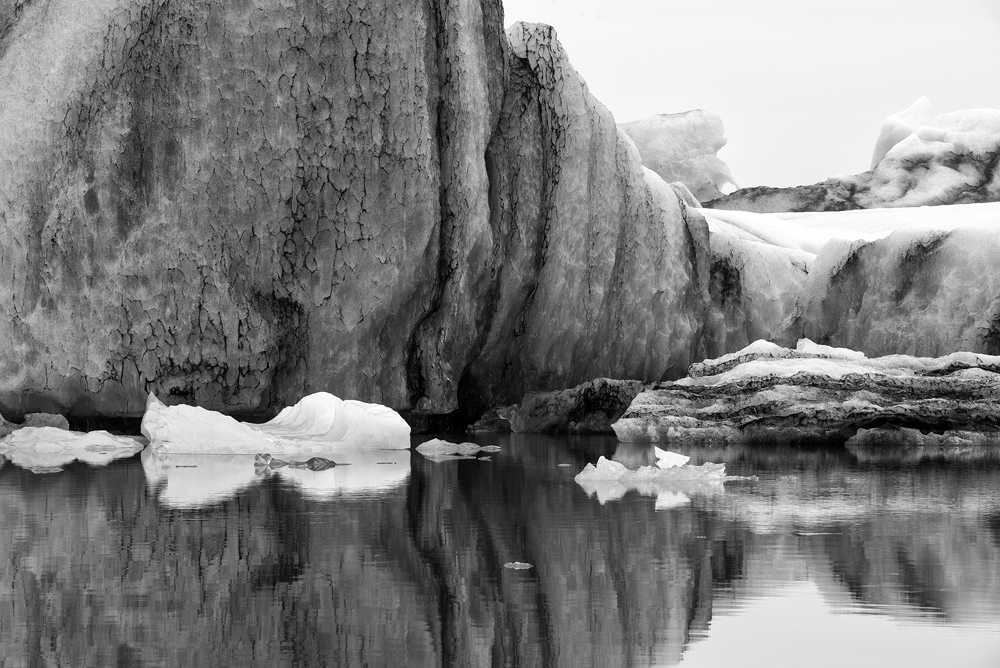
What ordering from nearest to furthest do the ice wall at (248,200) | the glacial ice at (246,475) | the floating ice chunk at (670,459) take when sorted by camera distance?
the glacial ice at (246,475) → the floating ice chunk at (670,459) → the ice wall at (248,200)

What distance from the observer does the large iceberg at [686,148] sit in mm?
24406

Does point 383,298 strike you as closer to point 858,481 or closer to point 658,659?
point 858,481

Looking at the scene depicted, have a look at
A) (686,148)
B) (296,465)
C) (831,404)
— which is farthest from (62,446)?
(686,148)

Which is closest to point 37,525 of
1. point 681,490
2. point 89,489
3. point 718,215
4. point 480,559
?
point 89,489

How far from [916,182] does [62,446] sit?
55.3 feet

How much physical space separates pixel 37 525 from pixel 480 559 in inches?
53.8

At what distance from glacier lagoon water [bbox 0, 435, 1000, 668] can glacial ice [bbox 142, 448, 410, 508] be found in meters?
0.05

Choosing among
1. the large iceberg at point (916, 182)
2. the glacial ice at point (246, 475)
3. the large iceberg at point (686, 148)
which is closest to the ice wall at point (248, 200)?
the glacial ice at point (246, 475)

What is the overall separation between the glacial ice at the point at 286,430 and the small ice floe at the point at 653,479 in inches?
90.4

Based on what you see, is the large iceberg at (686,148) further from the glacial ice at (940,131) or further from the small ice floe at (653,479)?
the small ice floe at (653,479)

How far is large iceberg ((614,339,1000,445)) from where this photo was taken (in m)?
7.04

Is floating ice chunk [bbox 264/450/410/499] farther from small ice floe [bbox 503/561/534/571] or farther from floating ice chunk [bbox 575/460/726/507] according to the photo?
small ice floe [bbox 503/561/534/571]

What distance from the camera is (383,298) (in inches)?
316

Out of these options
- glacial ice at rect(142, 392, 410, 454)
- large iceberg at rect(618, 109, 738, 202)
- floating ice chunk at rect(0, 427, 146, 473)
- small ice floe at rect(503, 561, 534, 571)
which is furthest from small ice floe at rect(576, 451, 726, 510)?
large iceberg at rect(618, 109, 738, 202)
